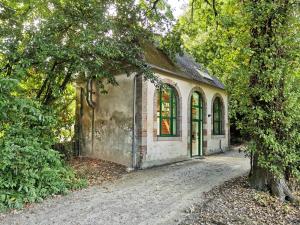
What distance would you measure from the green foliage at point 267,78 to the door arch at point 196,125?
5929 mm

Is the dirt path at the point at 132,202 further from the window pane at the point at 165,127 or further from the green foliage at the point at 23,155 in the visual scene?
the window pane at the point at 165,127

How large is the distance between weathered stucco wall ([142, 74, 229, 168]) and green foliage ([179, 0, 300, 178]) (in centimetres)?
385

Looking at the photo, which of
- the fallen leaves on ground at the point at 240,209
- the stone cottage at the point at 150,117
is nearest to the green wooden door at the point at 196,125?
the stone cottage at the point at 150,117

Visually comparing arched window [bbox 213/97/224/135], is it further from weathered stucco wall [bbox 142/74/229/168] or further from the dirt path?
the dirt path

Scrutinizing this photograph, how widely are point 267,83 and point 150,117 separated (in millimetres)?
4807

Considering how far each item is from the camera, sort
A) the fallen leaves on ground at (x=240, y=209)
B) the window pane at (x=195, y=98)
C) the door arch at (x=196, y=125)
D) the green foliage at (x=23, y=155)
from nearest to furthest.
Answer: the fallen leaves on ground at (x=240, y=209)
the green foliage at (x=23, y=155)
the door arch at (x=196, y=125)
the window pane at (x=195, y=98)

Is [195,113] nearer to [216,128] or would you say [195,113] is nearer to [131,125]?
[216,128]

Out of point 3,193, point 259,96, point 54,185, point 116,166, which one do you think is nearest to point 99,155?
point 116,166

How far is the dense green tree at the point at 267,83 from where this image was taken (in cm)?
688

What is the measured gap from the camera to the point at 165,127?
11703 millimetres

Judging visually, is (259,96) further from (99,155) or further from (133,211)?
(99,155)

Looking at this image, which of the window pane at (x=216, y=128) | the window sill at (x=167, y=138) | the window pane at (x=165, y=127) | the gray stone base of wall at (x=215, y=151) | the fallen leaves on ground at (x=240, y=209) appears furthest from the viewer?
the window pane at (x=216, y=128)

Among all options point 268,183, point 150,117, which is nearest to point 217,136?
point 150,117

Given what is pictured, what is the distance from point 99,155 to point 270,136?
7570 mm
